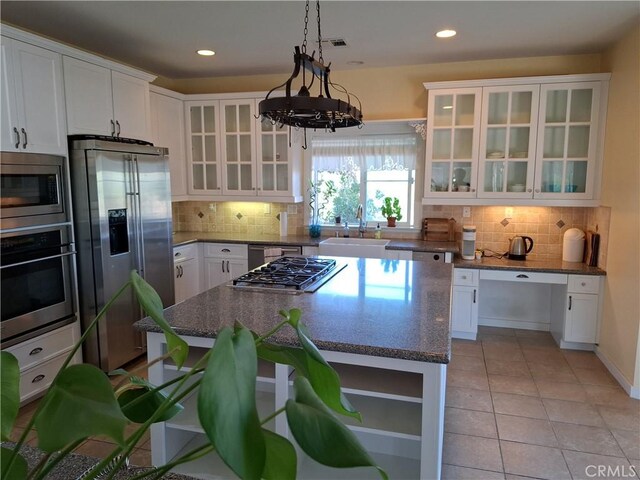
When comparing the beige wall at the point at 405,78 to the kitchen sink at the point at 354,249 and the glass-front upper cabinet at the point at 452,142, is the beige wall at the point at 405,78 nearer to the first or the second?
the glass-front upper cabinet at the point at 452,142

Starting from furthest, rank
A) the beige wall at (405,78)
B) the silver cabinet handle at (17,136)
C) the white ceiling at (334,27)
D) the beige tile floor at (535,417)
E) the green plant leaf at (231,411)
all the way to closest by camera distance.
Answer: the beige wall at (405,78) → the white ceiling at (334,27) → the silver cabinet handle at (17,136) → the beige tile floor at (535,417) → the green plant leaf at (231,411)

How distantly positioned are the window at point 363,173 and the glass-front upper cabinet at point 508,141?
2.43ft

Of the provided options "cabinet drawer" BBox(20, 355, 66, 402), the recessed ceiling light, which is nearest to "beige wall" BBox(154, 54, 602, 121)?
the recessed ceiling light

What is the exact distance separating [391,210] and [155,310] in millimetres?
4234

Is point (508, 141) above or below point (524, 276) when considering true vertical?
above

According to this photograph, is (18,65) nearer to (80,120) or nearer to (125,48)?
(80,120)

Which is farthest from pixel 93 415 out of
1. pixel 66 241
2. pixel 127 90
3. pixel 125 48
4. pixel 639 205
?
pixel 125 48

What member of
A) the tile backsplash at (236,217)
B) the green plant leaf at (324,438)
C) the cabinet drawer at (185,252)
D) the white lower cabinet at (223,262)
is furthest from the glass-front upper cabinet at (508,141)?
the green plant leaf at (324,438)

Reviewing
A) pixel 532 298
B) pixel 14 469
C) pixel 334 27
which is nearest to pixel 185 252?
pixel 334 27

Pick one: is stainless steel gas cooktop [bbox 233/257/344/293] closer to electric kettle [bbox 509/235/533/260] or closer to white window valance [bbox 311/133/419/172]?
white window valance [bbox 311/133/419/172]

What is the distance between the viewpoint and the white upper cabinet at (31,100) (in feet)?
8.76

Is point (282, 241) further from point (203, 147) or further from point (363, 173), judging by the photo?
point (203, 147)

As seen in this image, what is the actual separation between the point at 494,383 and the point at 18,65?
395 cm

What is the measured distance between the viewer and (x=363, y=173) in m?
4.78
